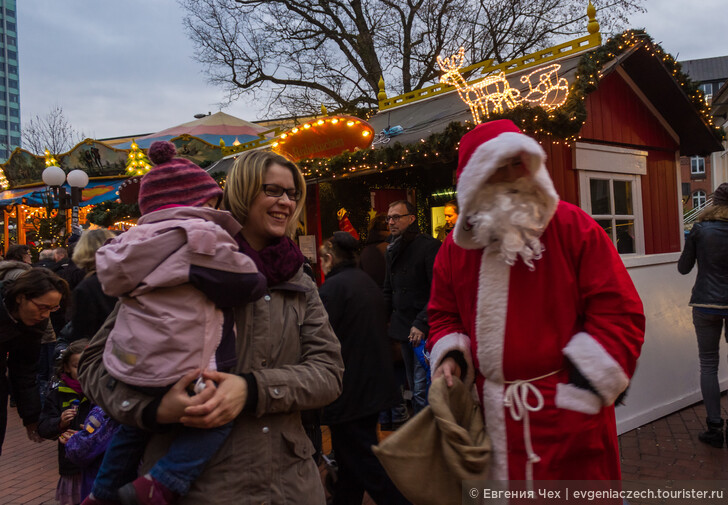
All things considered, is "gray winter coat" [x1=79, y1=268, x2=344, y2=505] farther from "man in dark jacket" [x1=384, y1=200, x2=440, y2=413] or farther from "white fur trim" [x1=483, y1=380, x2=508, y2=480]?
"man in dark jacket" [x1=384, y1=200, x2=440, y2=413]

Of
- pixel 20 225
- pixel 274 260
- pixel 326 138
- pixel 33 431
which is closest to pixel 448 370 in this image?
pixel 274 260

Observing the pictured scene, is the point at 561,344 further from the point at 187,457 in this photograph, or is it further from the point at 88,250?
the point at 88,250

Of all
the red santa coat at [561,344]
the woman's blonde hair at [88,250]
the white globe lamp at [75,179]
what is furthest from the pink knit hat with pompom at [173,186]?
the white globe lamp at [75,179]

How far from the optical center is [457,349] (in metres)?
1.96

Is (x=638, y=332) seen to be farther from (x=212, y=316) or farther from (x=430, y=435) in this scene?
(x=212, y=316)

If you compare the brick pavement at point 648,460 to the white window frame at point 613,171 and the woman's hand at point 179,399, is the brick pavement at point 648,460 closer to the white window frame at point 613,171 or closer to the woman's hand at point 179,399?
the white window frame at point 613,171

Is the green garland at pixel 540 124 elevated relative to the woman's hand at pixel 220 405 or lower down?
elevated

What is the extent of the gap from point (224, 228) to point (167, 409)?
1.78ft

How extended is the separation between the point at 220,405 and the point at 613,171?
6.69m

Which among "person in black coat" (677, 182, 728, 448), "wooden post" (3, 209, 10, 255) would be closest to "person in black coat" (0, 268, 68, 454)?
"person in black coat" (677, 182, 728, 448)

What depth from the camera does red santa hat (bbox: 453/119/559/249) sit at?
5.59 ft

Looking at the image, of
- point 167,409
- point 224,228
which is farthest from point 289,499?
point 224,228

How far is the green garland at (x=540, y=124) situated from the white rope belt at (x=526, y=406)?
3.86 meters

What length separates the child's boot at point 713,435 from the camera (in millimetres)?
4219
